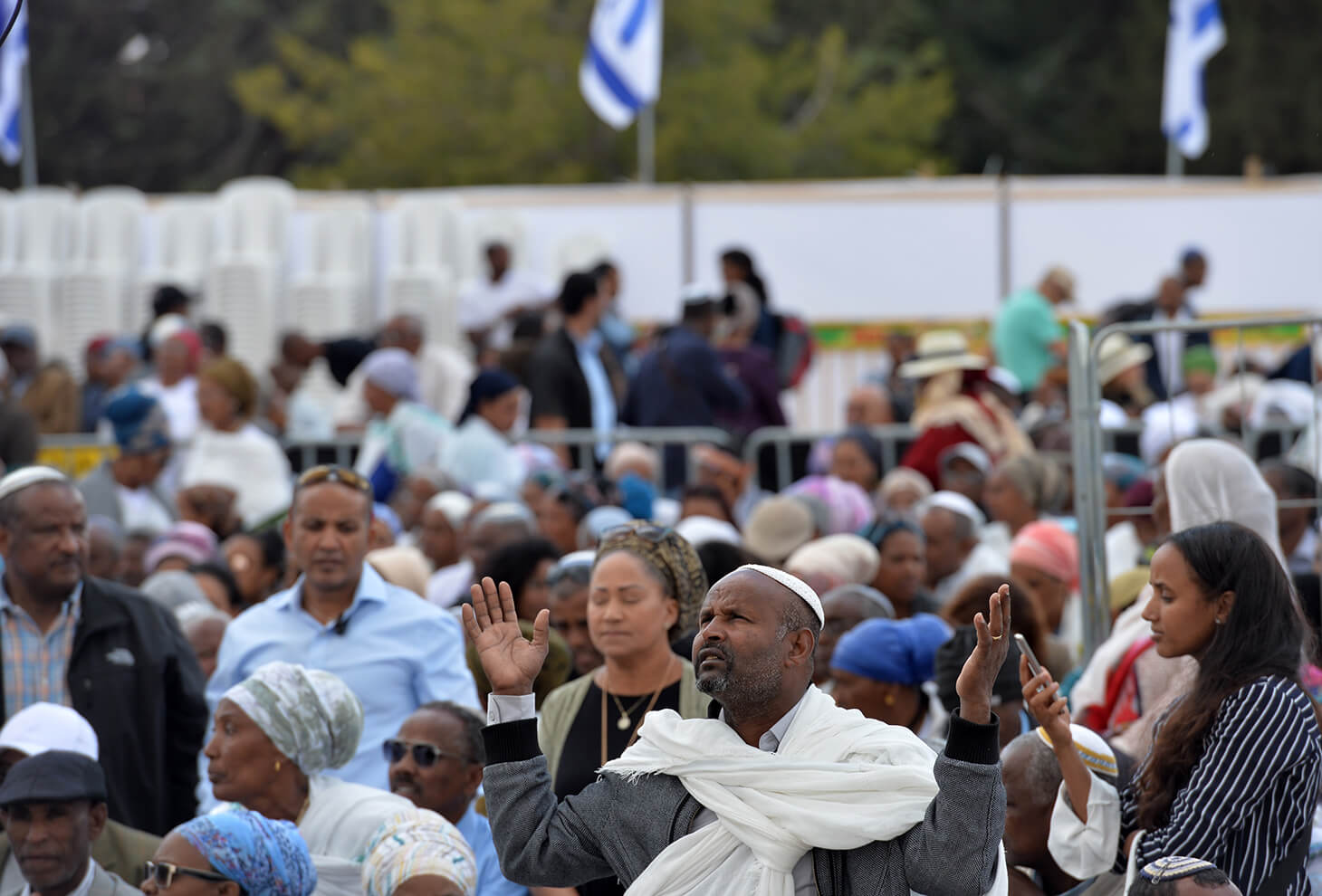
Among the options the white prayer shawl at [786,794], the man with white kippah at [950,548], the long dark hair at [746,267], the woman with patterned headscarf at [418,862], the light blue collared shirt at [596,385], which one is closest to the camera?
the white prayer shawl at [786,794]

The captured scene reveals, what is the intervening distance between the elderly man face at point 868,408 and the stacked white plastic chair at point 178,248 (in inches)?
296

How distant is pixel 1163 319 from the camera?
14555mm

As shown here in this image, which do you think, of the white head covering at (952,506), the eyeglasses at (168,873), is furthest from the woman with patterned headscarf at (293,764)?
the white head covering at (952,506)

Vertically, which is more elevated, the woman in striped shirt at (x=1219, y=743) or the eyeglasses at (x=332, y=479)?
the eyeglasses at (x=332, y=479)

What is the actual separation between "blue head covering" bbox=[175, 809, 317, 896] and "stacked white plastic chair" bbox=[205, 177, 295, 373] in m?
12.8

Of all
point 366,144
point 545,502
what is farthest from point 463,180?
point 545,502

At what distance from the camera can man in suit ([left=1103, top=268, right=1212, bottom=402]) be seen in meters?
14.3

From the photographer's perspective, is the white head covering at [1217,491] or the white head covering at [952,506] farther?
the white head covering at [952,506]

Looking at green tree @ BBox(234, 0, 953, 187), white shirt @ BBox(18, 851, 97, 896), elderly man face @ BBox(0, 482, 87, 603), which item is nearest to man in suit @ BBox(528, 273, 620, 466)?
elderly man face @ BBox(0, 482, 87, 603)

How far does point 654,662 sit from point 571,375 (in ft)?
23.2

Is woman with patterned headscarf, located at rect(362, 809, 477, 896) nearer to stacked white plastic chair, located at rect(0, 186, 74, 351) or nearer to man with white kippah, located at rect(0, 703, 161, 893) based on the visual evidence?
man with white kippah, located at rect(0, 703, 161, 893)

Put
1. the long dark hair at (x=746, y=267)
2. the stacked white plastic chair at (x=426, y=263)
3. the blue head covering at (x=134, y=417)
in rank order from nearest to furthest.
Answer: the blue head covering at (x=134, y=417) < the long dark hair at (x=746, y=267) < the stacked white plastic chair at (x=426, y=263)

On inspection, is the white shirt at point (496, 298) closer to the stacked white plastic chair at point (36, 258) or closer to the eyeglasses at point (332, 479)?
the stacked white plastic chair at point (36, 258)

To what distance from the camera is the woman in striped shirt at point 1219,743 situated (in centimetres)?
462
